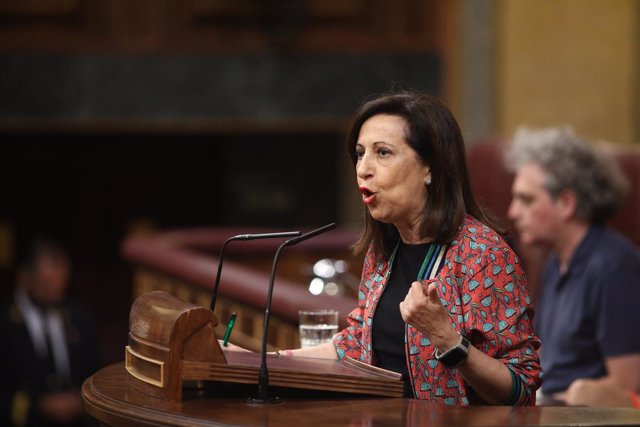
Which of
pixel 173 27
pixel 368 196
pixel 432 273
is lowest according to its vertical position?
pixel 173 27

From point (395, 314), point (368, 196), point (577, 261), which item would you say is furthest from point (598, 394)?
point (368, 196)

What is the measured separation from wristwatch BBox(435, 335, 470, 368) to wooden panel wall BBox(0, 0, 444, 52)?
5.56 m

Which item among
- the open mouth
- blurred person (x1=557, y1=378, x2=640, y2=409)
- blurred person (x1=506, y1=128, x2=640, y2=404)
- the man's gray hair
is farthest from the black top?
the man's gray hair

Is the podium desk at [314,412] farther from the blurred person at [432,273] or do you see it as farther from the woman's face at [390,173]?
the woman's face at [390,173]

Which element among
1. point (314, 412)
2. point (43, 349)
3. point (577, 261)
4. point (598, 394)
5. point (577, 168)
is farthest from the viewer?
point (43, 349)

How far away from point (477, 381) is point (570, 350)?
2.00 metres

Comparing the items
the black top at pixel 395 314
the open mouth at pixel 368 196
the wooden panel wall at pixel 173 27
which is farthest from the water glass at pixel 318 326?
the wooden panel wall at pixel 173 27

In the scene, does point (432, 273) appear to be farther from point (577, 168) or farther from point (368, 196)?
point (577, 168)

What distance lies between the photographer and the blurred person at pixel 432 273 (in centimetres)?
224

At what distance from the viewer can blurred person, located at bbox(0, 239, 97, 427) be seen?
614cm

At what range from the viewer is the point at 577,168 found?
4.59 meters

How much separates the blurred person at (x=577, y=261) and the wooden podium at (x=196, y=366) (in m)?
1.81

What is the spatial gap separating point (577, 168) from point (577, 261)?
0.45 m

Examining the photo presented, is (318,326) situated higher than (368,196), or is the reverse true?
(368,196)
